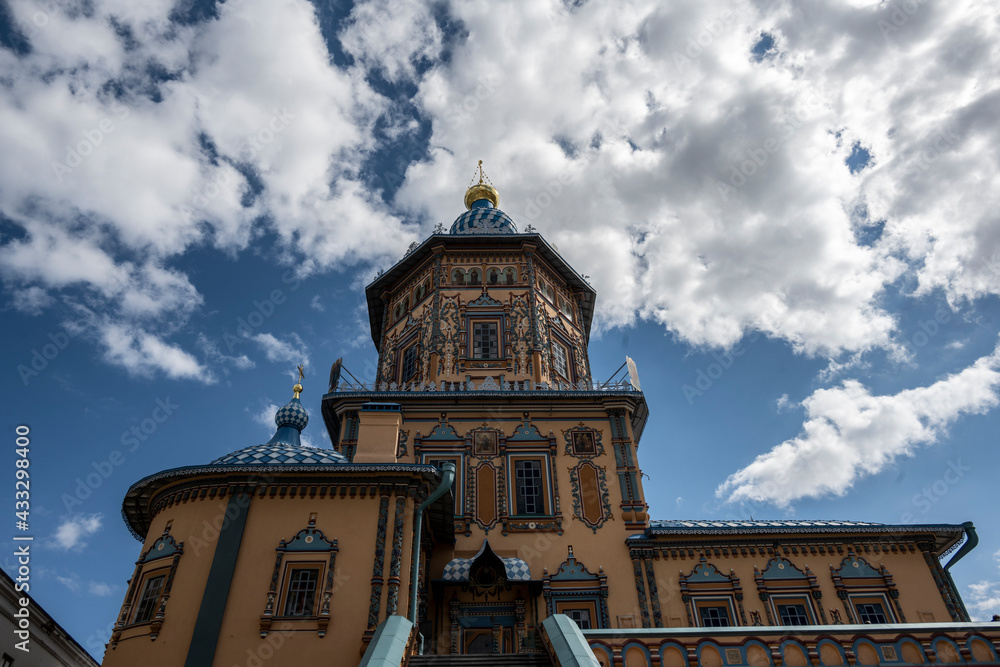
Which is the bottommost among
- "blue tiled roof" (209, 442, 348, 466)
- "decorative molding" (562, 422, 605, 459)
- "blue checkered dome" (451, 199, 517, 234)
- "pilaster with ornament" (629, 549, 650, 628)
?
"pilaster with ornament" (629, 549, 650, 628)

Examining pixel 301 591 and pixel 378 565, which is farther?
pixel 378 565

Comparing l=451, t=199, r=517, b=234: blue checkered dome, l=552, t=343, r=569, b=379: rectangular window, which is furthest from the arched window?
l=451, t=199, r=517, b=234: blue checkered dome

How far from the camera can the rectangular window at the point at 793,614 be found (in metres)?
15.7

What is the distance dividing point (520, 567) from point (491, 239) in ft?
40.7

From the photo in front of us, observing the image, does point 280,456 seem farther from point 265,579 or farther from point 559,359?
point 559,359

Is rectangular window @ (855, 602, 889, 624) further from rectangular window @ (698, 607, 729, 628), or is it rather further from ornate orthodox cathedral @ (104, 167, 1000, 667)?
rectangular window @ (698, 607, 729, 628)

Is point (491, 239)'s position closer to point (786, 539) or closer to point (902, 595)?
point (786, 539)

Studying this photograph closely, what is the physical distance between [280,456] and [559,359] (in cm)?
1079

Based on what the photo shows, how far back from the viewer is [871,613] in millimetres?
16047

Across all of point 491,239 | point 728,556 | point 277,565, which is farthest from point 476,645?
point 491,239

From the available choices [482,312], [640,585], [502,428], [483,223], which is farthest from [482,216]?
[640,585]

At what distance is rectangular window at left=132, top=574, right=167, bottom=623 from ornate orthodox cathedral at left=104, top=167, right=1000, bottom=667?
0.06 meters

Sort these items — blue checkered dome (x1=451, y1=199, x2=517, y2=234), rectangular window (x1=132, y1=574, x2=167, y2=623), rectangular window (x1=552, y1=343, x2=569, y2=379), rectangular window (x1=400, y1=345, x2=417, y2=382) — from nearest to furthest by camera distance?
rectangular window (x1=132, y1=574, x2=167, y2=623) → rectangular window (x1=400, y1=345, x2=417, y2=382) → rectangular window (x1=552, y1=343, x2=569, y2=379) → blue checkered dome (x1=451, y1=199, x2=517, y2=234)

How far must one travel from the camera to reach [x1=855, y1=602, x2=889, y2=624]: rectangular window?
1591 cm
